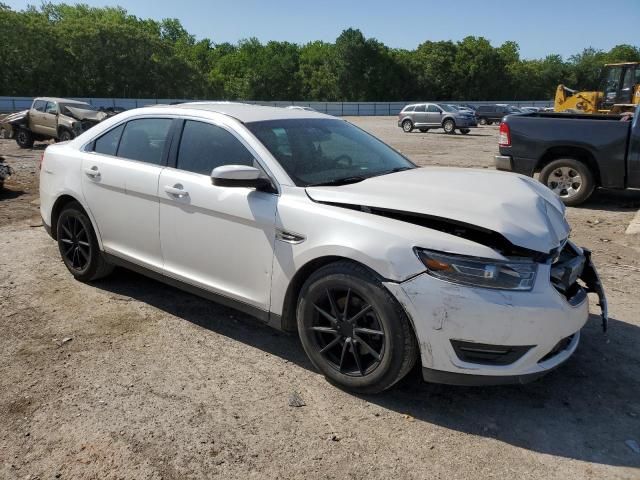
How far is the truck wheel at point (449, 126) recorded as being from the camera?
103 feet

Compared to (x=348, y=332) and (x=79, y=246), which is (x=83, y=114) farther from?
(x=348, y=332)

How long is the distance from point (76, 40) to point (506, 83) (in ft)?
203

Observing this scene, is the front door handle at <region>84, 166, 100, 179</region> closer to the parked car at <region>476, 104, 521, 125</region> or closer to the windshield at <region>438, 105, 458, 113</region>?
the windshield at <region>438, 105, 458, 113</region>

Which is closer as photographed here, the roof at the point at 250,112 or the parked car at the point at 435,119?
the roof at the point at 250,112

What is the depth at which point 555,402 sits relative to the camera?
3.24 m

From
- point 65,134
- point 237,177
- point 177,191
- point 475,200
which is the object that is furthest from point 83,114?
point 475,200

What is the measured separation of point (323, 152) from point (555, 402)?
7.28 ft

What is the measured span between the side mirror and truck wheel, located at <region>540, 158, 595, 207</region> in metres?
6.80

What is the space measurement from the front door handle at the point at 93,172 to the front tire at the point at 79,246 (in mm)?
376

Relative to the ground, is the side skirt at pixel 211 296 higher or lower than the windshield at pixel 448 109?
lower

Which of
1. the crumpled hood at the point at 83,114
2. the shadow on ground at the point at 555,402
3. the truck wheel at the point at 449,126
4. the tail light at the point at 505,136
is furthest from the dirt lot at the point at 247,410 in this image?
the truck wheel at the point at 449,126

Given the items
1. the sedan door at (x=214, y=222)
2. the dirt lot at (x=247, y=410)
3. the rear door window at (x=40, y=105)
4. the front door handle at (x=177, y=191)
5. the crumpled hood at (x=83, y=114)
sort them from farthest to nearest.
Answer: the rear door window at (x=40, y=105) → the crumpled hood at (x=83, y=114) → the front door handle at (x=177, y=191) → the sedan door at (x=214, y=222) → the dirt lot at (x=247, y=410)

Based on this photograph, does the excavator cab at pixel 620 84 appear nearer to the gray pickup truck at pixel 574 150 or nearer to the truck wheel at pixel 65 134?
the gray pickup truck at pixel 574 150

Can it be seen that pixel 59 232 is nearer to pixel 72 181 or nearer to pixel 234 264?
pixel 72 181
